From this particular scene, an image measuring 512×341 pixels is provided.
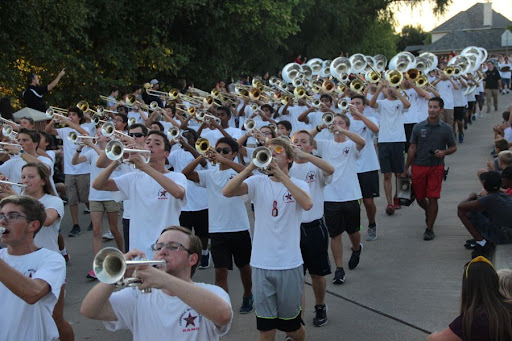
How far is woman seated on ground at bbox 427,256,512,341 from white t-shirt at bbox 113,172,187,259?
2.97 meters

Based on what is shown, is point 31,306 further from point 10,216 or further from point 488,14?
point 488,14

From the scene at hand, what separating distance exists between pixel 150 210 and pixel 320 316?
2.11 meters

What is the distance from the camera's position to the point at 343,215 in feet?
26.5

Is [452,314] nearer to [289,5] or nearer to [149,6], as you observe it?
[149,6]

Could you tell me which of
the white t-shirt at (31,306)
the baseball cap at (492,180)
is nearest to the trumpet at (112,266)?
the white t-shirt at (31,306)

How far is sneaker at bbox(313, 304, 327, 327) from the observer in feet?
22.1

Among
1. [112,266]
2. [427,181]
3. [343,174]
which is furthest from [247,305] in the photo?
[112,266]

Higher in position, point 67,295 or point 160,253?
point 160,253

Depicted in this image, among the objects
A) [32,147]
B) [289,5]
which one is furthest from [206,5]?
[32,147]

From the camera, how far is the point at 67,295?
25.8ft

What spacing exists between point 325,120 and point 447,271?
243 cm

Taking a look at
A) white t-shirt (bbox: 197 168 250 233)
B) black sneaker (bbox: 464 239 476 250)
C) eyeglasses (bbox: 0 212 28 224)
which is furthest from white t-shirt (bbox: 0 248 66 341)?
black sneaker (bbox: 464 239 476 250)

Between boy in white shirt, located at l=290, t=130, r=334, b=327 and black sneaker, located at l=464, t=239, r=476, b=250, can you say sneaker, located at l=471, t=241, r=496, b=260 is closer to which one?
black sneaker, located at l=464, t=239, r=476, b=250

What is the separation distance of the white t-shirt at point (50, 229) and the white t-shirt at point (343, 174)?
346cm
